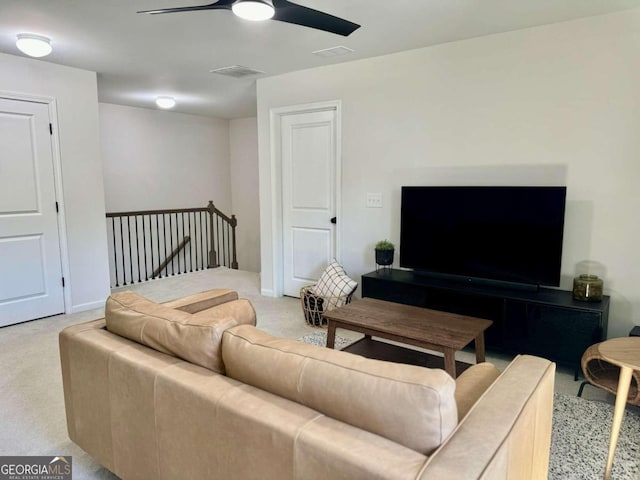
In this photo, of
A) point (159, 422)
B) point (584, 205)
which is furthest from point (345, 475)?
point (584, 205)

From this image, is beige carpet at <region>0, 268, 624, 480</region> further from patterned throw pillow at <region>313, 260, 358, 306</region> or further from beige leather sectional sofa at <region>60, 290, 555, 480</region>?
beige leather sectional sofa at <region>60, 290, 555, 480</region>

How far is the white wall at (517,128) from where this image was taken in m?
2.95

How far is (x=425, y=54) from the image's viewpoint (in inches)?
144

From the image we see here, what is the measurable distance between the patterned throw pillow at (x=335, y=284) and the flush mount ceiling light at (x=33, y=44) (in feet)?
9.61

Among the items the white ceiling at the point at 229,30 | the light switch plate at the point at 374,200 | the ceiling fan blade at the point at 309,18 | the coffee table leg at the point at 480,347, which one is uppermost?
the white ceiling at the point at 229,30

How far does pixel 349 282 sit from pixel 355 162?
1.18 metres

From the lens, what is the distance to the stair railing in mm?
6559

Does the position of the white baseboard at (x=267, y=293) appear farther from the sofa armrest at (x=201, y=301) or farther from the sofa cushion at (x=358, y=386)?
the sofa cushion at (x=358, y=386)

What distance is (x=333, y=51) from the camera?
376cm

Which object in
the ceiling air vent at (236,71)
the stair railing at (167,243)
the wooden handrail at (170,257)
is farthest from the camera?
the wooden handrail at (170,257)

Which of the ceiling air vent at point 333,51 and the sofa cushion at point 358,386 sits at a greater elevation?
the ceiling air vent at point 333,51

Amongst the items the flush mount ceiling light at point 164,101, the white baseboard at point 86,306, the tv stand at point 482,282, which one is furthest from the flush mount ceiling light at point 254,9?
the flush mount ceiling light at point 164,101

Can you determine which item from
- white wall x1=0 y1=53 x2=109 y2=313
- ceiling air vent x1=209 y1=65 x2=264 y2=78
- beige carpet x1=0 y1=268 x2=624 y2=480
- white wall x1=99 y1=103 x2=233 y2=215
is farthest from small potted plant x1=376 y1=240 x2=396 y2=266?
white wall x1=99 y1=103 x2=233 y2=215

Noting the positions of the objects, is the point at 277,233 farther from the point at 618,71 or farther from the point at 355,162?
the point at 618,71
